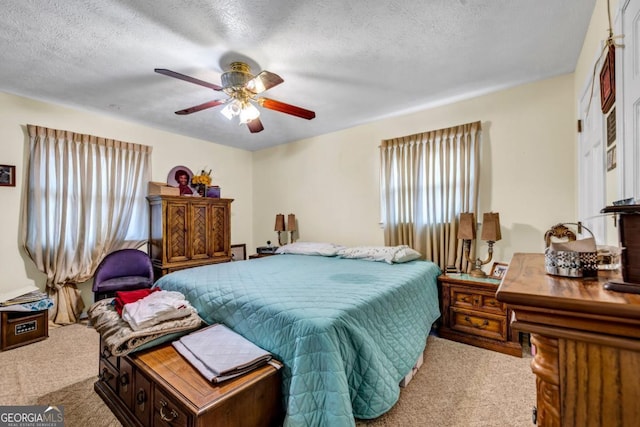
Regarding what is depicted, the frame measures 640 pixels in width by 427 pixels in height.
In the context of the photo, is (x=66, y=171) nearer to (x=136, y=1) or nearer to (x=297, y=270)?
(x=136, y=1)

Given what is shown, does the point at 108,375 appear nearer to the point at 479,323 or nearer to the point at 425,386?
the point at 425,386

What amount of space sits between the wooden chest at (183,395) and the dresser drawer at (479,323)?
196cm

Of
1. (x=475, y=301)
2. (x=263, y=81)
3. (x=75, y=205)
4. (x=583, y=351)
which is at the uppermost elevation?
(x=263, y=81)

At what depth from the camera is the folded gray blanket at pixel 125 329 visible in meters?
1.56

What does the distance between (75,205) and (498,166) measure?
15.8 feet

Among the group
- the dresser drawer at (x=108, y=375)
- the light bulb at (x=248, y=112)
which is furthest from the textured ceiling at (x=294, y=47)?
the dresser drawer at (x=108, y=375)

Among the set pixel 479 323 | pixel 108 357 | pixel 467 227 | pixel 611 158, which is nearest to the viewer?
pixel 611 158

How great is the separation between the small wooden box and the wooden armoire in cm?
113

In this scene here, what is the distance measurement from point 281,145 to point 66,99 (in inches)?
110

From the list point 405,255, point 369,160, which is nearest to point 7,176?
point 369,160

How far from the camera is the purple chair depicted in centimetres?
315

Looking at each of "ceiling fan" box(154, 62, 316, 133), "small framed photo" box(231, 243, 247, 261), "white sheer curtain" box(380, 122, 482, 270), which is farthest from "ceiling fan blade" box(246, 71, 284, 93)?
"small framed photo" box(231, 243, 247, 261)

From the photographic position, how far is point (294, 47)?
2.11 meters

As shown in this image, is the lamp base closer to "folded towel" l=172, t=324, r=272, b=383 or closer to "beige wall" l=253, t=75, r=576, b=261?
"beige wall" l=253, t=75, r=576, b=261
